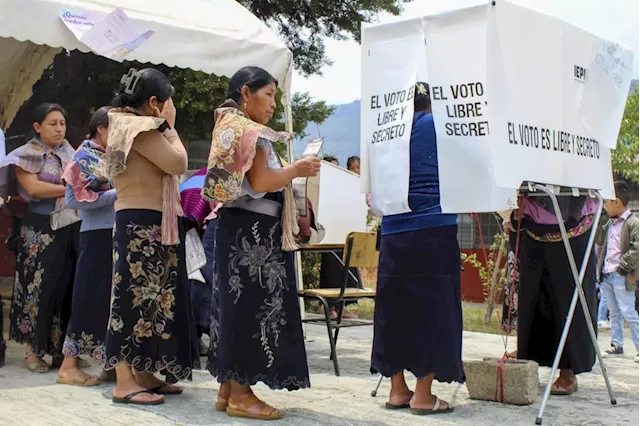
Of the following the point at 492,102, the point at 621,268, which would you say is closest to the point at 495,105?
the point at 492,102

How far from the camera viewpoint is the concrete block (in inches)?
168

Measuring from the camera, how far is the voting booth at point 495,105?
11.9 ft

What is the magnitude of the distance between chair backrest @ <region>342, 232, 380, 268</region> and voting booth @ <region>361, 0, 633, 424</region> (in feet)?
4.99

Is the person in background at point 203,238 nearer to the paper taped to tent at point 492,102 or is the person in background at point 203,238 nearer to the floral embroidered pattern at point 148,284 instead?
the floral embroidered pattern at point 148,284

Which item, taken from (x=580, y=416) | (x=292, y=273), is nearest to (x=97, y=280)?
(x=292, y=273)

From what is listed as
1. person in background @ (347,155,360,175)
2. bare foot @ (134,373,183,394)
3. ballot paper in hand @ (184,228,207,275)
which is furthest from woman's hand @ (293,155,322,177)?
person in background @ (347,155,360,175)

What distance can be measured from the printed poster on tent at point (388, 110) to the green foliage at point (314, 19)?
25.3 feet

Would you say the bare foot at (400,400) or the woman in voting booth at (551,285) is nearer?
the bare foot at (400,400)

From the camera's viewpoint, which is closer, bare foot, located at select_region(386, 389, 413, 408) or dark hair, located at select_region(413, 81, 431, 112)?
dark hair, located at select_region(413, 81, 431, 112)

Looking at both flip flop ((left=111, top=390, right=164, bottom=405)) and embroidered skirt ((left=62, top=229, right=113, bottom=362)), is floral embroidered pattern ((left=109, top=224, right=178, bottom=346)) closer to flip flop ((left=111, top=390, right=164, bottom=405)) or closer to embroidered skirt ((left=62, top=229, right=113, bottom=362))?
flip flop ((left=111, top=390, right=164, bottom=405))

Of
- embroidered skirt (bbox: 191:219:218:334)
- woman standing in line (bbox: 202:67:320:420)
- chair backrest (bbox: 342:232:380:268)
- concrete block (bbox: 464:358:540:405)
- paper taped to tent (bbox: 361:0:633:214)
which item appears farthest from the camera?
chair backrest (bbox: 342:232:380:268)

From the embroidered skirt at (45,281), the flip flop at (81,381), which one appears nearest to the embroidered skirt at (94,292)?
the flip flop at (81,381)

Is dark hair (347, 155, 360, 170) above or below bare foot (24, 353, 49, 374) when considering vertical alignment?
above

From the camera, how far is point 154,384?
443 centimetres
